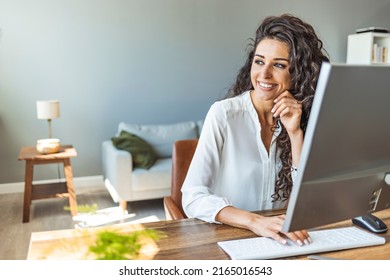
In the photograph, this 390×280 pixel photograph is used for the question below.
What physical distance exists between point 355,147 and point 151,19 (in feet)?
13.3

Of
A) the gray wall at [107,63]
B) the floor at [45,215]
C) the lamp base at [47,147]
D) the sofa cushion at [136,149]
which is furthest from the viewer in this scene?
the gray wall at [107,63]

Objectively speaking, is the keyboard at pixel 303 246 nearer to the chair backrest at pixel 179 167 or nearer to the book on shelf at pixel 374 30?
the chair backrest at pixel 179 167

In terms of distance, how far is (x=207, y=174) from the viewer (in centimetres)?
137

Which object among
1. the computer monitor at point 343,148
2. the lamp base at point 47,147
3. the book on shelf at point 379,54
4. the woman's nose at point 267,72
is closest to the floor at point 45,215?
the lamp base at point 47,147

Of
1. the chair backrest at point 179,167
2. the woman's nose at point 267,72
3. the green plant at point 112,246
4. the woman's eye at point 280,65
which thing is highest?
the woman's eye at point 280,65

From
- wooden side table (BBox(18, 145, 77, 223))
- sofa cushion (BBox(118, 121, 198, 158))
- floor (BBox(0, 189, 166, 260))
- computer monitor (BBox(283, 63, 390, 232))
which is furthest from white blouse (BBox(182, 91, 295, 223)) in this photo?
sofa cushion (BBox(118, 121, 198, 158))

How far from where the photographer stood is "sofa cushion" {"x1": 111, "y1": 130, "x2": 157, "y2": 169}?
3.80m

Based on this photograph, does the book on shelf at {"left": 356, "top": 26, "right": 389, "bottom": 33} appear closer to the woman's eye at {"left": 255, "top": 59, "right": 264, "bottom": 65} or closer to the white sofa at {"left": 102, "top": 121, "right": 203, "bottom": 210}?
the white sofa at {"left": 102, "top": 121, "right": 203, "bottom": 210}

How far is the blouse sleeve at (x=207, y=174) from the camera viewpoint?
4.00ft

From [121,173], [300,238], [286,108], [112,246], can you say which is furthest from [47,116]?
[112,246]

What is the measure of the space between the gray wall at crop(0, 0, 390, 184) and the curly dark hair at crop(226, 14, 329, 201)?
321 cm

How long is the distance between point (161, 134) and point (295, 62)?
297cm

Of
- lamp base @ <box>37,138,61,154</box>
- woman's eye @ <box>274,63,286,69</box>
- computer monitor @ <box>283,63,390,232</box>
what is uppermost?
woman's eye @ <box>274,63,286,69</box>

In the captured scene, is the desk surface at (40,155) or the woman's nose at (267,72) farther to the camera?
the desk surface at (40,155)
